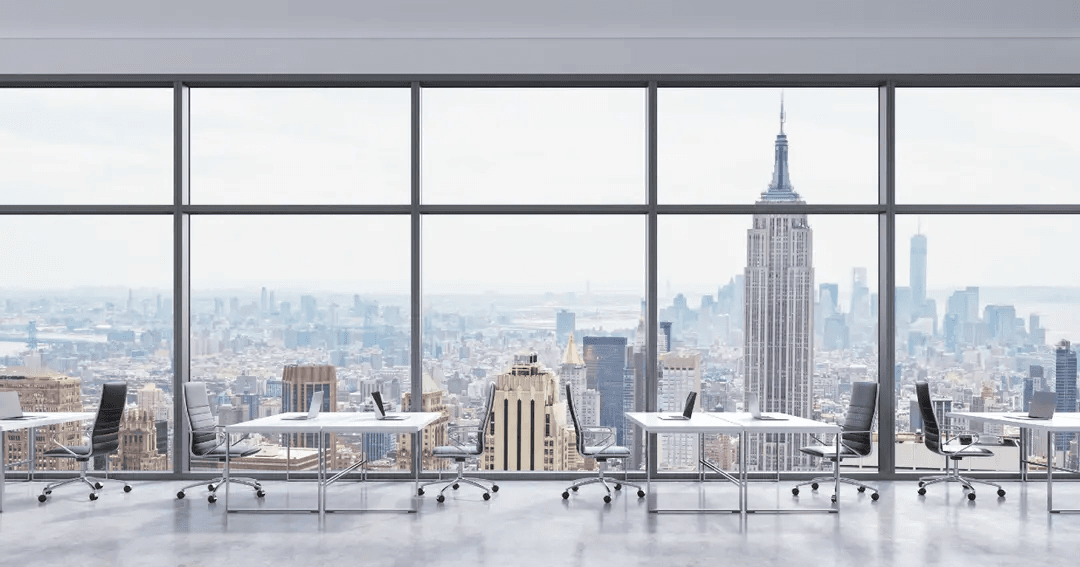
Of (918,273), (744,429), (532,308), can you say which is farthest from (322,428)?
(918,273)

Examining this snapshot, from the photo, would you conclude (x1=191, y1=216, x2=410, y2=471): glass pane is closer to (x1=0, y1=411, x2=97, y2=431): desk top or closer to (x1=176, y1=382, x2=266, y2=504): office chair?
(x1=176, y1=382, x2=266, y2=504): office chair

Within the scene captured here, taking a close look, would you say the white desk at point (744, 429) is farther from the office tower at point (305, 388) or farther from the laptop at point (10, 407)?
the laptop at point (10, 407)

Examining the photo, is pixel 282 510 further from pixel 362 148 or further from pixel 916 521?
pixel 916 521

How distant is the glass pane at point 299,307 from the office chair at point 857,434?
3.90m

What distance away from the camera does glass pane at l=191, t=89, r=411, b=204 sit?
809 centimetres

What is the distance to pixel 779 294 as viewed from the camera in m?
8.19

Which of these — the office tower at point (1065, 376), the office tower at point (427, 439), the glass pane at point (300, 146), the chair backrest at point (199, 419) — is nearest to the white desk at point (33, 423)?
the chair backrest at point (199, 419)

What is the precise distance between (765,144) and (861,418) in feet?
9.11

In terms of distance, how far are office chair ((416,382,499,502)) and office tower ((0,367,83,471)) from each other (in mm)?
3545

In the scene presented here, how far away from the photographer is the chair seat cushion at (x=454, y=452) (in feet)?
23.3

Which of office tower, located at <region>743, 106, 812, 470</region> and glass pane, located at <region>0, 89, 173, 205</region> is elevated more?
glass pane, located at <region>0, 89, 173, 205</region>

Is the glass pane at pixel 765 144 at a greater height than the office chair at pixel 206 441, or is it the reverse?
the glass pane at pixel 765 144
